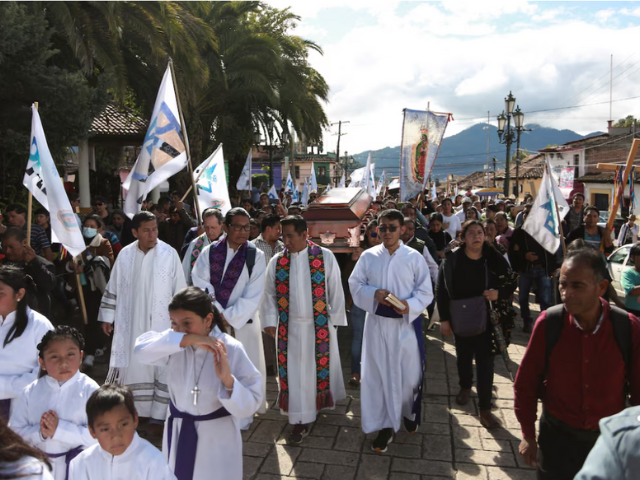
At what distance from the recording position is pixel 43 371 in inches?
123

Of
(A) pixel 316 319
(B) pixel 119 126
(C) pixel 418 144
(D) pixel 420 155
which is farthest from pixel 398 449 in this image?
(B) pixel 119 126

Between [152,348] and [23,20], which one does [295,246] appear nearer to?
[152,348]

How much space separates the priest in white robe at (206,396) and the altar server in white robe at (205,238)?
264cm

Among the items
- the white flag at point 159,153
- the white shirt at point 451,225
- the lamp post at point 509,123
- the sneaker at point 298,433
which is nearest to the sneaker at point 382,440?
the sneaker at point 298,433

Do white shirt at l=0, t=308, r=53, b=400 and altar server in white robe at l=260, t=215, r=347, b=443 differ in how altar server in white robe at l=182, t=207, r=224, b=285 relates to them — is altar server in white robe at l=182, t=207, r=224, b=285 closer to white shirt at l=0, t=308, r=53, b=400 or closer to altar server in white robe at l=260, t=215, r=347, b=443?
altar server in white robe at l=260, t=215, r=347, b=443

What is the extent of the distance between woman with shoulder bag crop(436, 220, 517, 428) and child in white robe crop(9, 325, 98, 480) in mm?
2963

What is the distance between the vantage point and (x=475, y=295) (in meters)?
4.92

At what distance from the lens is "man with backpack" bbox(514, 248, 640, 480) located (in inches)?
103

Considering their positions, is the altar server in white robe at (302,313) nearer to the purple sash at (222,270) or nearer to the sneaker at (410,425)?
the purple sash at (222,270)

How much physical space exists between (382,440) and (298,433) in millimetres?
694

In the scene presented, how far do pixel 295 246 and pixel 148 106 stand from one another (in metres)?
10.9

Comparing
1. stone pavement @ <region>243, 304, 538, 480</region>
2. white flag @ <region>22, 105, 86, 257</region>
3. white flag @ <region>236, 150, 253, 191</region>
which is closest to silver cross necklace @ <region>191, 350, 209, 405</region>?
stone pavement @ <region>243, 304, 538, 480</region>

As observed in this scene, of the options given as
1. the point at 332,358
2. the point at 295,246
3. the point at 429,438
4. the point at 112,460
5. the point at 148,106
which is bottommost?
the point at 429,438

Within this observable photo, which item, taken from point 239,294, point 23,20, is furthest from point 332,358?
point 23,20
